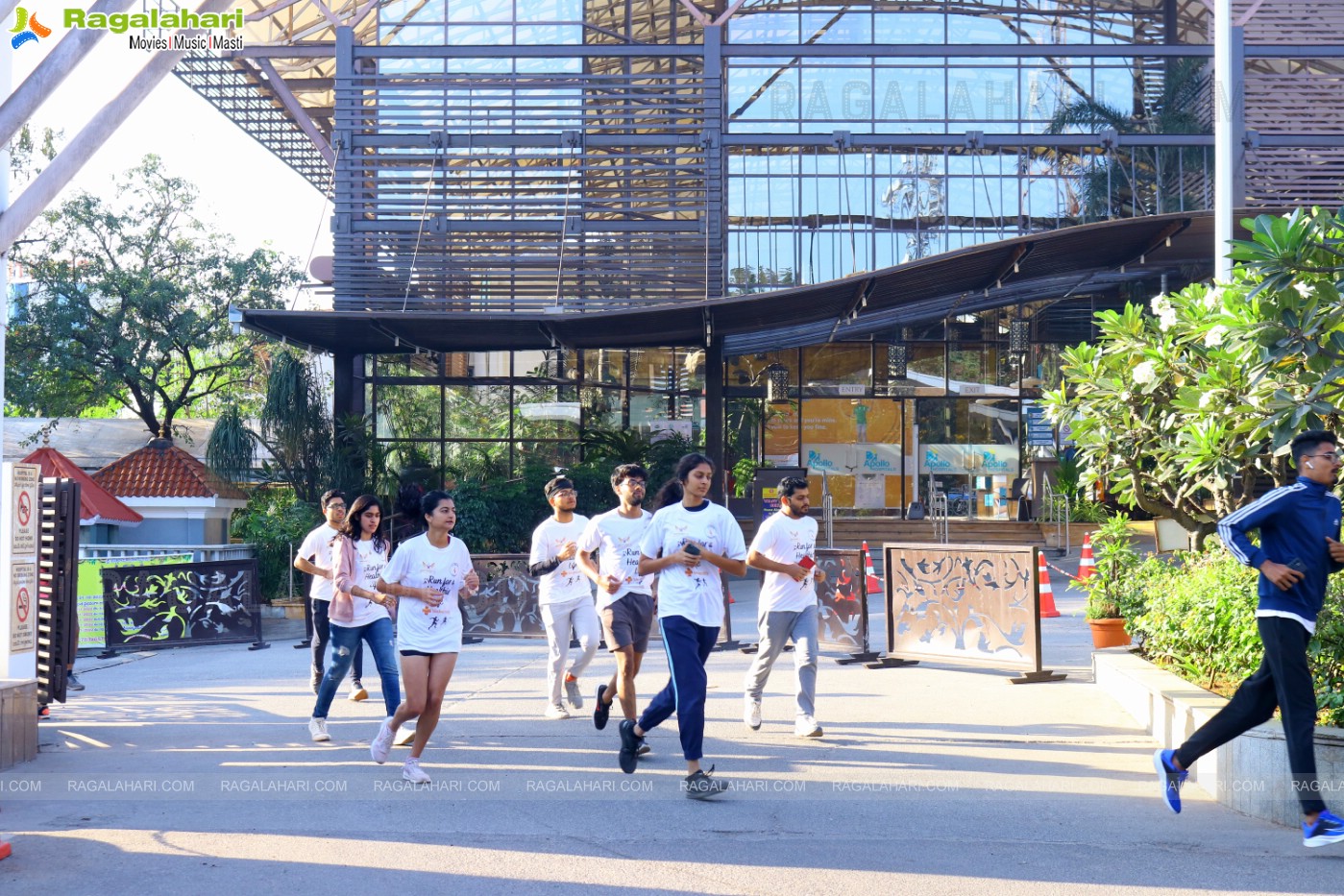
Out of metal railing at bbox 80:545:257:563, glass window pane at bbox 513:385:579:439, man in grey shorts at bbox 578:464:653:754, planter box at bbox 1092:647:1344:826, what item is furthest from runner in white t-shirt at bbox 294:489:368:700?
glass window pane at bbox 513:385:579:439

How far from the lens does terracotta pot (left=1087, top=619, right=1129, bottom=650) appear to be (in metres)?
11.6

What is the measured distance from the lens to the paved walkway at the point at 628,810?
5.41 metres

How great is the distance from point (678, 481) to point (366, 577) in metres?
2.46

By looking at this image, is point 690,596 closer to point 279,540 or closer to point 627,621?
point 627,621

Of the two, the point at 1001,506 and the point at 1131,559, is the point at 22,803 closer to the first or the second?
the point at 1131,559

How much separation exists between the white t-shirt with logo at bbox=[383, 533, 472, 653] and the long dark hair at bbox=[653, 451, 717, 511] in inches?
52.8

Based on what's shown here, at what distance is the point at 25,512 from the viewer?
332 inches

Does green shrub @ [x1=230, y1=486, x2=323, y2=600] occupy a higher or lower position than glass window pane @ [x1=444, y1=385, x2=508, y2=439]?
lower

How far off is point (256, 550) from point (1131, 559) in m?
13.4

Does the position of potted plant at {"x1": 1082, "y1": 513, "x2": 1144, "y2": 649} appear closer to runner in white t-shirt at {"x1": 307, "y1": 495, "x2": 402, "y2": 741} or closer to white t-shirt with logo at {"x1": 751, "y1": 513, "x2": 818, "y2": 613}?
white t-shirt with logo at {"x1": 751, "y1": 513, "x2": 818, "y2": 613}

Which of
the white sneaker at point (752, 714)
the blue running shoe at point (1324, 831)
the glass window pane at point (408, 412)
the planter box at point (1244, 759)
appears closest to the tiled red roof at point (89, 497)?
the glass window pane at point (408, 412)

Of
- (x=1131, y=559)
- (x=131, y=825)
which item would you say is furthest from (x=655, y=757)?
(x=1131, y=559)

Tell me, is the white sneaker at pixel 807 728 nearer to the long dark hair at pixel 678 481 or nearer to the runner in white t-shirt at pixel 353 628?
the long dark hair at pixel 678 481

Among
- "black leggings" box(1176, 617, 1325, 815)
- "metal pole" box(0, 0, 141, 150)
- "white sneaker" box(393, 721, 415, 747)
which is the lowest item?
"white sneaker" box(393, 721, 415, 747)
